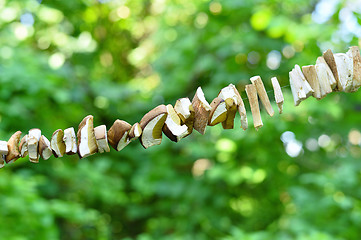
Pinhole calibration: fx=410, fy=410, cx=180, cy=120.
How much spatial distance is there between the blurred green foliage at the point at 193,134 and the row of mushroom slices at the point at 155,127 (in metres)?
1.04

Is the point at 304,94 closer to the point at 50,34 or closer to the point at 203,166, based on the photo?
the point at 203,166

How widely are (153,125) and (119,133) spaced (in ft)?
0.12

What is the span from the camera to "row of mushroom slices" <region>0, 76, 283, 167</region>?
0.43 m

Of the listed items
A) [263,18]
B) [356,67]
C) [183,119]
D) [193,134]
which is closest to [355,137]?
[193,134]

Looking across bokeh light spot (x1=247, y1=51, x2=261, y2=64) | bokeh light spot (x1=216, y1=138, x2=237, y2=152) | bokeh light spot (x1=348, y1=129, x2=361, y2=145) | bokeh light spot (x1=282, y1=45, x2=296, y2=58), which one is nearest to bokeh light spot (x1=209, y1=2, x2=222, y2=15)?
bokeh light spot (x1=247, y1=51, x2=261, y2=64)

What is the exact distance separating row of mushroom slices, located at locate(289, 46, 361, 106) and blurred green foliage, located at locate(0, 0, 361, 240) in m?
1.00

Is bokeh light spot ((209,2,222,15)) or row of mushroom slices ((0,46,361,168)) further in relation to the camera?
bokeh light spot ((209,2,222,15))

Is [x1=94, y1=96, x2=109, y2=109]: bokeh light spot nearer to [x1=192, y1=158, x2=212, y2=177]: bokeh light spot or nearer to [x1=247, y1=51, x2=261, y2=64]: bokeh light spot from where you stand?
[x1=192, y1=158, x2=212, y2=177]: bokeh light spot

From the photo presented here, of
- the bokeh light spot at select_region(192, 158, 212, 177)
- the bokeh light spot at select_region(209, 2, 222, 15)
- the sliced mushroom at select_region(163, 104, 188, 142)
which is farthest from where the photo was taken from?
the bokeh light spot at select_region(192, 158, 212, 177)

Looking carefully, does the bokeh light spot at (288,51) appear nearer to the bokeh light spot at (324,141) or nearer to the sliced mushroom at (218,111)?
the bokeh light spot at (324,141)

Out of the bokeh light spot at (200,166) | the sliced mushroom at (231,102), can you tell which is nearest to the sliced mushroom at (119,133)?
the sliced mushroom at (231,102)

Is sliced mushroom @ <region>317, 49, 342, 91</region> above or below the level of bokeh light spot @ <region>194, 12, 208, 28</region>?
below

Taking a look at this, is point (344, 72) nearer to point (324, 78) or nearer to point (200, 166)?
point (324, 78)

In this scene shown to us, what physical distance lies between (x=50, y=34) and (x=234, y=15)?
1.09 meters
